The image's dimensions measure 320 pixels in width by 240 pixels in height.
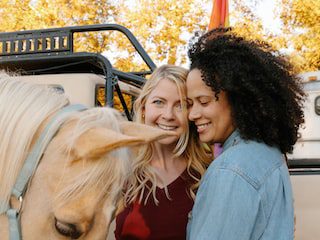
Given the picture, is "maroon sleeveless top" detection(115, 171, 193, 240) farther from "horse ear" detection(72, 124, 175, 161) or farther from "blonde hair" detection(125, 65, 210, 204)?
"horse ear" detection(72, 124, 175, 161)

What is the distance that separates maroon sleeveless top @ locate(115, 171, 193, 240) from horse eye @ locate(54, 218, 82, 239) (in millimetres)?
791

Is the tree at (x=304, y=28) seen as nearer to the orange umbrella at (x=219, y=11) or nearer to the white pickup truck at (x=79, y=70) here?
the orange umbrella at (x=219, y=11)

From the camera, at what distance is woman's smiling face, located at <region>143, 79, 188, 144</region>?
7.86ft

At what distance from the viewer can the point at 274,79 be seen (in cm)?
166

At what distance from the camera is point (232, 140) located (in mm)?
1722

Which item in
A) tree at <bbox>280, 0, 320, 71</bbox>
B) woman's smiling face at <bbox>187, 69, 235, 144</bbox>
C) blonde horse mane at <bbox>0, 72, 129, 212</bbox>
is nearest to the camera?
blonde horse mane at <bbox>0, 72, 129, 212</bbox>

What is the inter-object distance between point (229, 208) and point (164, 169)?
38.7 inches

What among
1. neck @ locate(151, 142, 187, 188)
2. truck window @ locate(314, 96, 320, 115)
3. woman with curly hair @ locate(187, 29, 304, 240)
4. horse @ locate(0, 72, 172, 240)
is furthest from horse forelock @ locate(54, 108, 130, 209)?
truck window @ locate(314, 96, 320, 115)

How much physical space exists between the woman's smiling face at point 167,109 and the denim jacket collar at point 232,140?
64 centimetres

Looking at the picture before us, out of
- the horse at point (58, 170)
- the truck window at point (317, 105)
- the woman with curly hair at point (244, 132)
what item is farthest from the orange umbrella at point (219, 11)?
the horse at point (58, 170)

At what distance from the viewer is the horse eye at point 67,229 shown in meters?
1.39

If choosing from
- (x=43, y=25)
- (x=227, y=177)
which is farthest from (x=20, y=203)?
(x=43, y=25)

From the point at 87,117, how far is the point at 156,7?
33.6ft

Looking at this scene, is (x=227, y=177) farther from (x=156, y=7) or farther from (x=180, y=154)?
(x=156, y=7)
